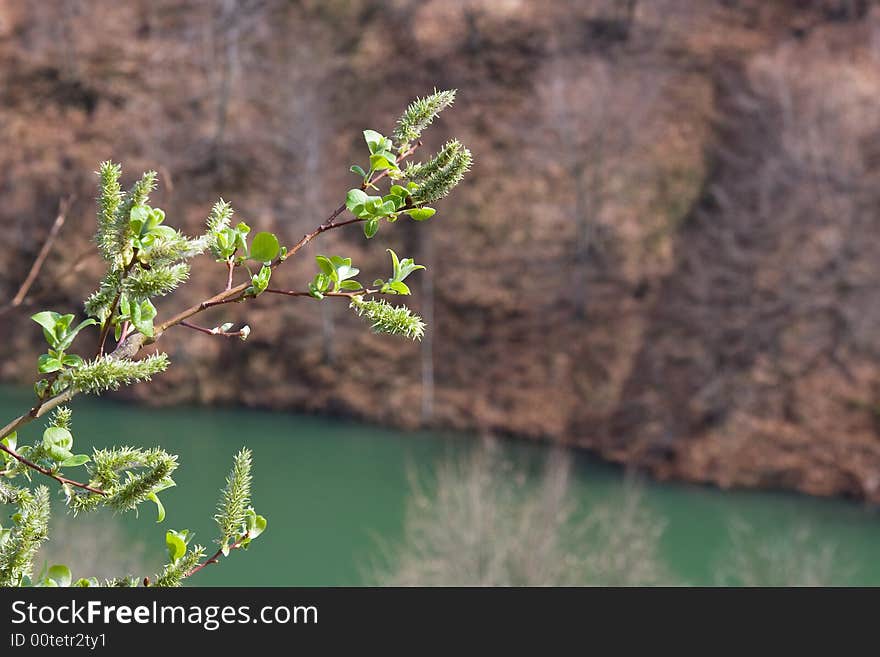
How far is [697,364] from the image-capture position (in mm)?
22047

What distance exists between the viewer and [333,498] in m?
19.1

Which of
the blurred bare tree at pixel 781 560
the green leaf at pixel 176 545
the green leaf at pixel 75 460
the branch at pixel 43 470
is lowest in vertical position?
the green leaf at pixel 176 545

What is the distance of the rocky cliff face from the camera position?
21.0 metres

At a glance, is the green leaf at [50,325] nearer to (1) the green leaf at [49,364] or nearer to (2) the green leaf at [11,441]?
(1) the green leaf at [49,364]

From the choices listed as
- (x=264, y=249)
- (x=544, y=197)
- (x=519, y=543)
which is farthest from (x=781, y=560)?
(x=264, y=249)

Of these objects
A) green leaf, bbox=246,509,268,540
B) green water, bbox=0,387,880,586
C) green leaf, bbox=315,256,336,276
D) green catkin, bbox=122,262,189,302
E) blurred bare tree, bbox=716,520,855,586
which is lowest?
green leaf, bbox=246,509,268,540

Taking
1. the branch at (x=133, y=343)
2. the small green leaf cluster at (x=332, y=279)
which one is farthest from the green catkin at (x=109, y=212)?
the small green leaf cluster at (x=332, y=279)

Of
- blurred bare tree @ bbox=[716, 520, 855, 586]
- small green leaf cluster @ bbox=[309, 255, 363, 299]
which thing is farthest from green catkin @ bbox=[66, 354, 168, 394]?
blurred bare tree @ bbox=[716, 520, 855, 586]

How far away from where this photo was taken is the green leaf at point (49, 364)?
1153 millimetres

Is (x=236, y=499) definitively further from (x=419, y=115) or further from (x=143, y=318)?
(x=419, y=115)

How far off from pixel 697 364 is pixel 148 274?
2176 cm

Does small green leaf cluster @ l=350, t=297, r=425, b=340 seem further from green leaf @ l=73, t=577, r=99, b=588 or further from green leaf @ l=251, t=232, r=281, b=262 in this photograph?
green leaf @ l=73, t=577, r=99, b=588

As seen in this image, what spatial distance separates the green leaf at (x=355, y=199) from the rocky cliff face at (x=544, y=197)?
783 inches

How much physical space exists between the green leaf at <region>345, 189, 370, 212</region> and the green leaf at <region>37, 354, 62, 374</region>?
391mm
